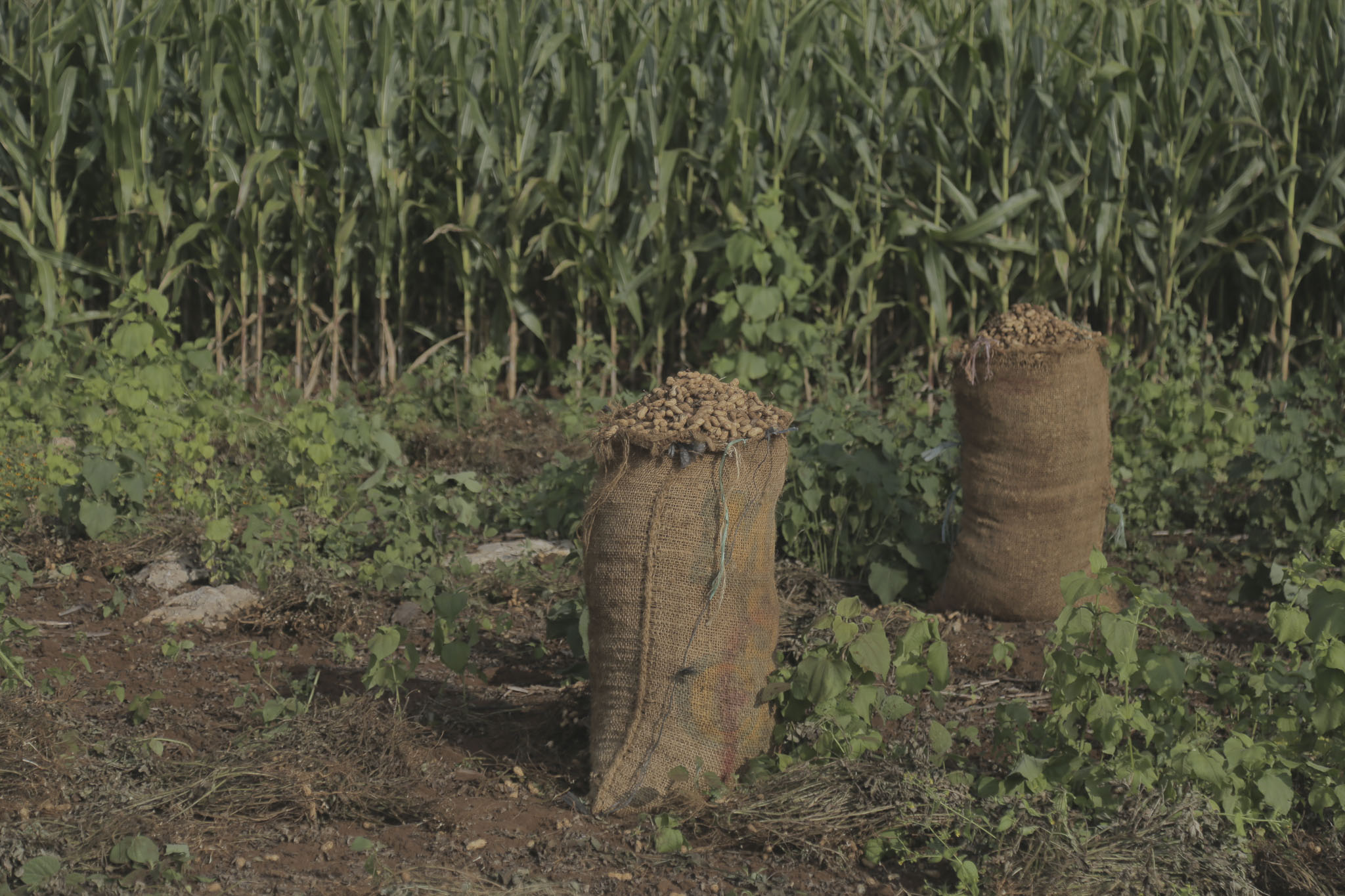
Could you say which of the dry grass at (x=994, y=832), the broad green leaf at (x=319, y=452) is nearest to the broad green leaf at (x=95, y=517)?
the broad green leaf at (x=319, y=452)

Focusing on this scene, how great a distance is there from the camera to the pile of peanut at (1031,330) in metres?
4.71

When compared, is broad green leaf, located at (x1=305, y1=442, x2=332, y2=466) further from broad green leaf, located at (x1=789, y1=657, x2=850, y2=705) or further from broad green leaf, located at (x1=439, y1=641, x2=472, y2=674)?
broad green leaf, located at (x1=789, y1=657, x2=850, y2=705)

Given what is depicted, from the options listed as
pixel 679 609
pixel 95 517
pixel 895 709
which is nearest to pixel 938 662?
pixel 895 709

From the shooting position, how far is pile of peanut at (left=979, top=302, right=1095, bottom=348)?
15.5 ft

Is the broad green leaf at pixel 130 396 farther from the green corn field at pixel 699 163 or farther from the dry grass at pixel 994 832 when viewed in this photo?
the dry grass at pixel 994 832

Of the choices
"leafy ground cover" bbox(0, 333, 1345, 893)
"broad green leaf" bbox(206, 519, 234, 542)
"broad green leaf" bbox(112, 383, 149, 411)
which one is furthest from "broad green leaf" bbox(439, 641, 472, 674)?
"broad green leaf" bbox(112, 383, 149, 411)

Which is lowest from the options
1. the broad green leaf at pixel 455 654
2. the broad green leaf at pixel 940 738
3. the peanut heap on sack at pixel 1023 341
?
the broad green leaf at pixel 455 654

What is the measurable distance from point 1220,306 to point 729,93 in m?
3.37

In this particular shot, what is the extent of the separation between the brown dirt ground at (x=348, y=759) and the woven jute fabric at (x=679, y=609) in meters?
0.21

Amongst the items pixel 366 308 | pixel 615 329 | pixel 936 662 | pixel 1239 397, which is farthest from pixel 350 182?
pixel 936 662

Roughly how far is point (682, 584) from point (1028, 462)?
74.6 inches

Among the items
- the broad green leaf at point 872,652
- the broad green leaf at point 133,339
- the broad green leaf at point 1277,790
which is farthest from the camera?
the broad green leaf at point 133,339

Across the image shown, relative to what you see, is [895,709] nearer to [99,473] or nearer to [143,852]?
[143,852]

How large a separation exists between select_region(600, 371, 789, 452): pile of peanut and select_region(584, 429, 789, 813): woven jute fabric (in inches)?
1.3
